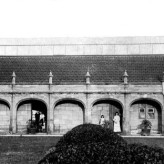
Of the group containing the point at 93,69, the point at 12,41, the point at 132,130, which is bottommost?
the point at 132,130

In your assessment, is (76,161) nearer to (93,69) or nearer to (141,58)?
(93,69)

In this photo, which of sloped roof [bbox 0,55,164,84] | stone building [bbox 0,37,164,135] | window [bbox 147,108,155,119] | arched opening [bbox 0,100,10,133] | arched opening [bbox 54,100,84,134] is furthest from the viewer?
sloped roof [bbox 0,55,164,84]

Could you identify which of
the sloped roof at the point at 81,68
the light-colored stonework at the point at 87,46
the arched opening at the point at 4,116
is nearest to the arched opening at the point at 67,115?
the sloped roof at the point at 81,68

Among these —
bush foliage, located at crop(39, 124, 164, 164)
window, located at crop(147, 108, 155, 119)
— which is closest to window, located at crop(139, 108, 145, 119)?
window, located at crop(147, 108, 155, 119)

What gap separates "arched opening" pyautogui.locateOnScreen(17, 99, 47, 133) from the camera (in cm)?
3266

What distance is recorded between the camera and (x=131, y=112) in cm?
3288

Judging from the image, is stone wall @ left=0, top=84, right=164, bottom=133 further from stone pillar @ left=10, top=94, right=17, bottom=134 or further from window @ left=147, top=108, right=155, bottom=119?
window @ left=147, top=108, right=155, bottom=119

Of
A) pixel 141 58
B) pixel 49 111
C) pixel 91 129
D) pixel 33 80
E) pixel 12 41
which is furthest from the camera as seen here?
pixel 12 41

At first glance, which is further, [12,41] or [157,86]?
[12,41]

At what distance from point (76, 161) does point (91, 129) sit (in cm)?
558

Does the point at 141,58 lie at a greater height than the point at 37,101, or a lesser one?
greater

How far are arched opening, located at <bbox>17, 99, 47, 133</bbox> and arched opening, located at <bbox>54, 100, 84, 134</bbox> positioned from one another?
125cm

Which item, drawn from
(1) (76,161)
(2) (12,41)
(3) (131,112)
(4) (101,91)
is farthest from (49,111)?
(1) (76,161)

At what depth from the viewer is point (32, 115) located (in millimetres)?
33281
